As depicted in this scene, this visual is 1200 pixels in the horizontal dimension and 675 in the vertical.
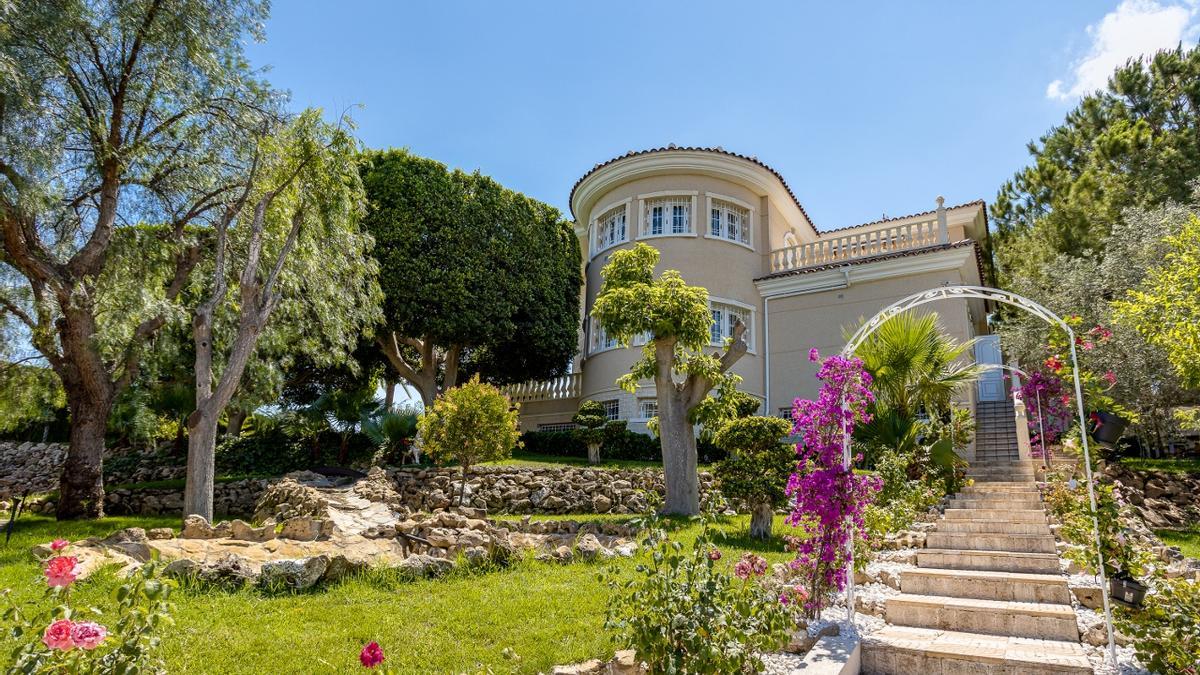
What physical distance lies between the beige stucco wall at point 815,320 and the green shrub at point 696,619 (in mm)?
14669

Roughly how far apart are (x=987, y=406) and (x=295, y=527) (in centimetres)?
1669

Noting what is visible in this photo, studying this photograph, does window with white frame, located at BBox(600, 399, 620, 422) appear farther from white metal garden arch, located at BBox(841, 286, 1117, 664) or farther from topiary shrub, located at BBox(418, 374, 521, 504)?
white metal garden arch, located at BBox(841, 286, 1117, 664)

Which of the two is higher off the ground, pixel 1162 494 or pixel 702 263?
pixel 702 263

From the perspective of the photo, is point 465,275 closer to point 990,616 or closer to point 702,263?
point 702,263

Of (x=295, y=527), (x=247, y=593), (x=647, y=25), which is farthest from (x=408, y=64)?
(x=247, y=593)

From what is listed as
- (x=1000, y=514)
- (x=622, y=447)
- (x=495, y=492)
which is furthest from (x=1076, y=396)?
(x=622, y=447)

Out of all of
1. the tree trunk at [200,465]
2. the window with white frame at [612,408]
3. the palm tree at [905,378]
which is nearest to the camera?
the tree trunk at [200,465]

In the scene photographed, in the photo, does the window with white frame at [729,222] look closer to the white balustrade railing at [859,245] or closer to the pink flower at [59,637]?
the white balustrade railing at [859,245]

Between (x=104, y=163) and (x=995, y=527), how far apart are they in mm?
15379

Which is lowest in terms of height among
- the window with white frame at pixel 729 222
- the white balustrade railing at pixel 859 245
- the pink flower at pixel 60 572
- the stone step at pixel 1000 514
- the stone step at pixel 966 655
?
the stone step at pixel 966 655

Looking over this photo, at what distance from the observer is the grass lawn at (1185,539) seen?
9.49 meters

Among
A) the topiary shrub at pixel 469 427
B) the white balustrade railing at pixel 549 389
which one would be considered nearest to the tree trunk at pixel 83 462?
the topiary shrub at pixel 469 427

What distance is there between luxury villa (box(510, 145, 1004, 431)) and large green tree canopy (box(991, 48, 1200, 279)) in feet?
12.7

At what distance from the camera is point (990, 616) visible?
19.0 ft
